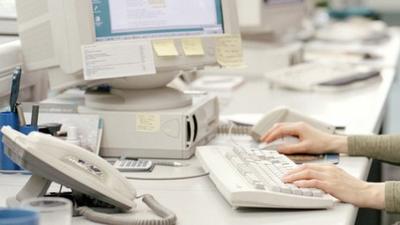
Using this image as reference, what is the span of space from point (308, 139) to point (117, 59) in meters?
0.49

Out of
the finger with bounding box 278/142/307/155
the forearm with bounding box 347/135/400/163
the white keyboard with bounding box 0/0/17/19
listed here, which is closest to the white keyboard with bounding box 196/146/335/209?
the finger with bounding box 278/142/307/155

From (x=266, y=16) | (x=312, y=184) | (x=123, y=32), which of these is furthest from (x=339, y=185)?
(x=266, y=16)

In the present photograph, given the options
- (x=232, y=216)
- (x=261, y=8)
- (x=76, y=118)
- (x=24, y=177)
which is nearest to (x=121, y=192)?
(x=232, y=216)

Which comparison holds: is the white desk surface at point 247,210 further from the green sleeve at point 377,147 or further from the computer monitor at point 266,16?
the computer monitor at point 266,16

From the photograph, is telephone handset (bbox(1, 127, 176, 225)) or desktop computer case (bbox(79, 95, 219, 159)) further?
desktop computer case (bbox(79, 95, 219, 159))

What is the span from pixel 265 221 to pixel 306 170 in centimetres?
17

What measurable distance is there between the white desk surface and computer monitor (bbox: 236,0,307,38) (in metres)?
0.66

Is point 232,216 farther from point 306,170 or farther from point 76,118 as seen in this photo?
point 76,118

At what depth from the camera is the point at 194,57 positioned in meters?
1.80

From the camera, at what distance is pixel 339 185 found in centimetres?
143

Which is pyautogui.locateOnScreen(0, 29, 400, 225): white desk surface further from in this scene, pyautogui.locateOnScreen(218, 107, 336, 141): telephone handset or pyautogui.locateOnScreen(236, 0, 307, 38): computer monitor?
pyautogui.locateOnScreen(236, 0, 307, 38): computer monitor

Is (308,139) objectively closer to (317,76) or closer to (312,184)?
(312,184)

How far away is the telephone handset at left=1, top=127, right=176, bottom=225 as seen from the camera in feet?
4.09

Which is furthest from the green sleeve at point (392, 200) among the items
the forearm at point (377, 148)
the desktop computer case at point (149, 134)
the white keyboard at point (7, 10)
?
the white keyboard at point (7, 10)
